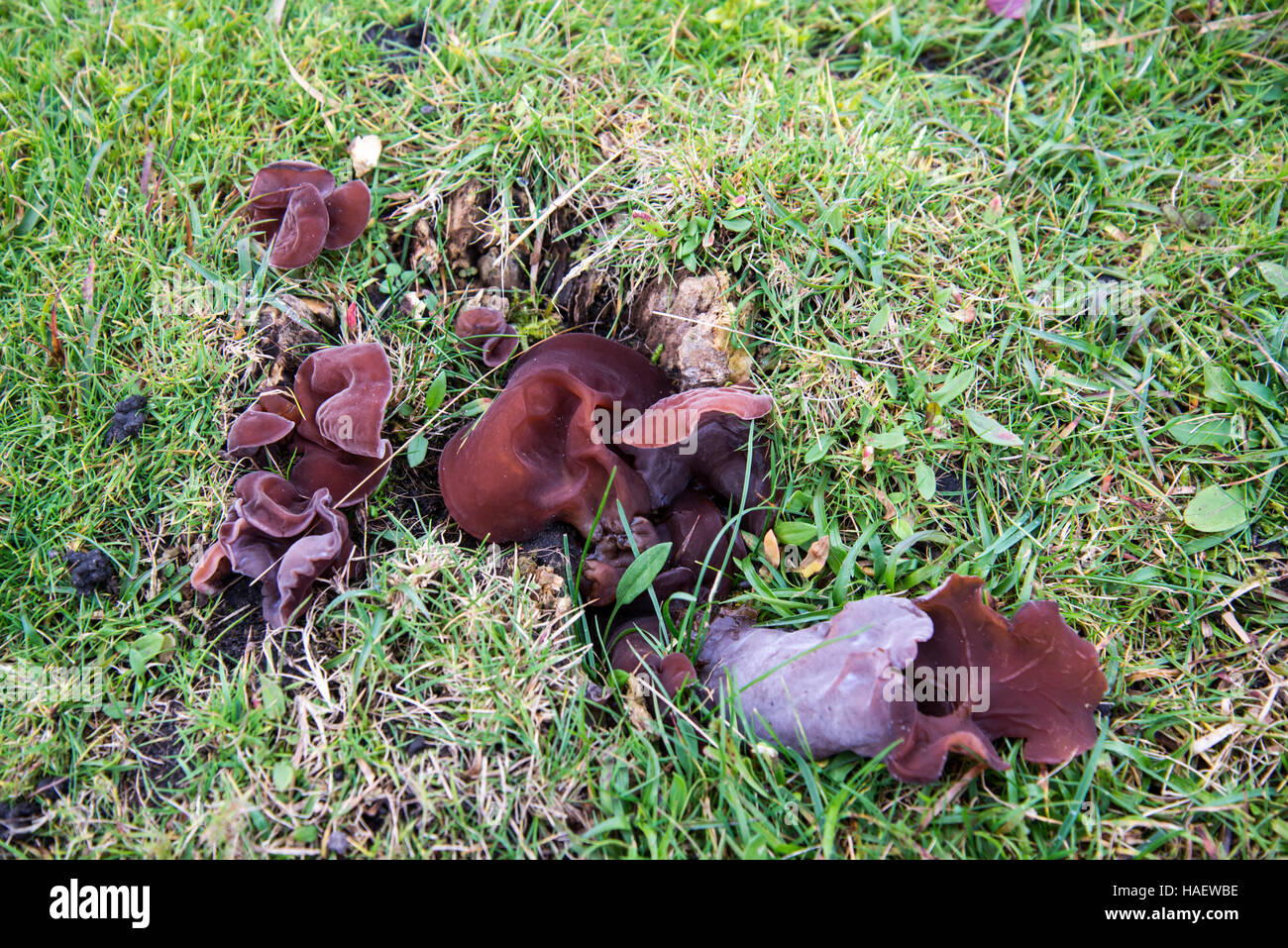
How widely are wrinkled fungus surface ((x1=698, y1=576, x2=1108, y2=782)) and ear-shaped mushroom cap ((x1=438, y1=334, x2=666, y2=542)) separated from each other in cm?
91

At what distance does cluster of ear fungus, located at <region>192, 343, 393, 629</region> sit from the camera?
2988 mm

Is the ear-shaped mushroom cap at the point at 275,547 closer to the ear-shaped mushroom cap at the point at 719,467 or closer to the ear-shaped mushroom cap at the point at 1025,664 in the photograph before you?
the ear-shaped mushroom cap at the point at 719,467

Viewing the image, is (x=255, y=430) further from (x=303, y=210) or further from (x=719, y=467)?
(x=719, y=467)

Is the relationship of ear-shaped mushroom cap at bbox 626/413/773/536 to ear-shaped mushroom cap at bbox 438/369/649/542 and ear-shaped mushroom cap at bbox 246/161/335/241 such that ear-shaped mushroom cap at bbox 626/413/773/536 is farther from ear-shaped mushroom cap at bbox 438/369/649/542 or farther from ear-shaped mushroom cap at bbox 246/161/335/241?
ear-shaped mushroom cap at bbox 246/161/335/241

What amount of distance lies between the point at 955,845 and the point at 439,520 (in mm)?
2351

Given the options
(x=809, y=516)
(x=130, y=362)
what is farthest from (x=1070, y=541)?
(x=130, y=362)

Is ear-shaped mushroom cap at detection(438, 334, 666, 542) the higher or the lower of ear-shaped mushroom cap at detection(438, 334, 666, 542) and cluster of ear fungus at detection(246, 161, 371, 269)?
the lower

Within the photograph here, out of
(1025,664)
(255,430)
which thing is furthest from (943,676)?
(255,430)

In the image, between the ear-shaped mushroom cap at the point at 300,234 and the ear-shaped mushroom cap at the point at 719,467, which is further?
the ear-shaped mushroom cap at the point at 300,234

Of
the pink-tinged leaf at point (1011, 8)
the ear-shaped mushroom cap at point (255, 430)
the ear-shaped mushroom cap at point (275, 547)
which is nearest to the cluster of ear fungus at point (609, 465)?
the ear-shaped mushroom cap at point (275, 547)

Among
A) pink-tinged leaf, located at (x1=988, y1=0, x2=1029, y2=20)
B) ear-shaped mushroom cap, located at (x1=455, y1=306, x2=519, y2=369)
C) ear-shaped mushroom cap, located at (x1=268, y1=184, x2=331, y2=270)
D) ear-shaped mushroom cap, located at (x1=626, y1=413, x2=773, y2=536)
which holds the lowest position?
ear-shaped mushroom cap, located at (x1=626, y1=413, x2=773, y2=536)

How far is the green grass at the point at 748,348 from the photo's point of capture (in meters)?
2.79

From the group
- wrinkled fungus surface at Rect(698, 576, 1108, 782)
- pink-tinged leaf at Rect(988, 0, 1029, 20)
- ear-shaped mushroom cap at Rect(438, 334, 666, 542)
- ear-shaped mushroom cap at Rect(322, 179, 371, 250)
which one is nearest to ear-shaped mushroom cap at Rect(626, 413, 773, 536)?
ear-shaped mushroom cap at Rect(438, 334, 666, 542)

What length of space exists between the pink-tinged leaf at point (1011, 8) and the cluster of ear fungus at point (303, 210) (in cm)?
357
